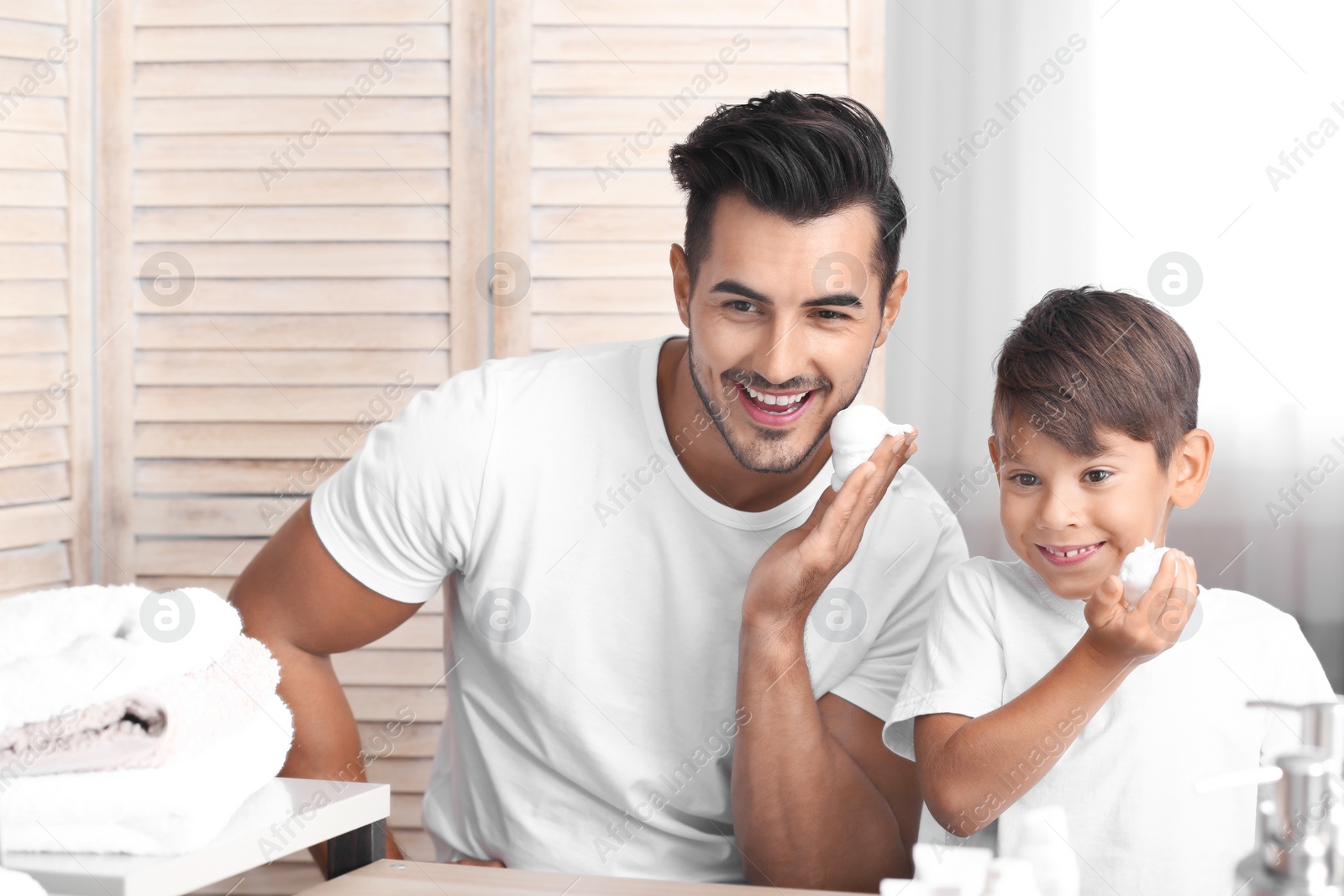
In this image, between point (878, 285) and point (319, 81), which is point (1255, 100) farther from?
point (319, 81)

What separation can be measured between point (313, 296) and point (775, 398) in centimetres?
82

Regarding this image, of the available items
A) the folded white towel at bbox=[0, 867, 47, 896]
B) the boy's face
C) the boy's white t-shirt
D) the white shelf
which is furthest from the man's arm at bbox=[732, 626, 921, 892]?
the folded white towel at bbox=[0, 867, 47, 896]

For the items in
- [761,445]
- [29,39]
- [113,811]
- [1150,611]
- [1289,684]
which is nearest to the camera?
[113,811]


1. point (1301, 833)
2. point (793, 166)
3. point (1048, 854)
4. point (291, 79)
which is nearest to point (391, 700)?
point (291, 79)

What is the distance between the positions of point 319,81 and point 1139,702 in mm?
1310

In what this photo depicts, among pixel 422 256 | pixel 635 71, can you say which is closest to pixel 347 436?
pixel 422 256

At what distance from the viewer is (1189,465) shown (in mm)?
899

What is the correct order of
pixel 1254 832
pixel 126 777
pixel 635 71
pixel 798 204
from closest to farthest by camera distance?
pixel 126 777 < pixel 1254 832 < pixel 798 204 < pixel 635 71

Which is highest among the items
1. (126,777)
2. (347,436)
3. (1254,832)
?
(347,436)

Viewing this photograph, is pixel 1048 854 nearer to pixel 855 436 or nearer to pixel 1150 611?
pixel 1150 611

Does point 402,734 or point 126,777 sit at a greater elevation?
point 126,777

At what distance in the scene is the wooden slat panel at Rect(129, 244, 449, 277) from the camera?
5.27ft

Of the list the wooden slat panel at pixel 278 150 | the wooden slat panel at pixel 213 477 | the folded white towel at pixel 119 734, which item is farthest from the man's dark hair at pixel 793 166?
the wooden slat panel at pixel 213 477

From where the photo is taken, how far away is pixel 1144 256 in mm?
1618
